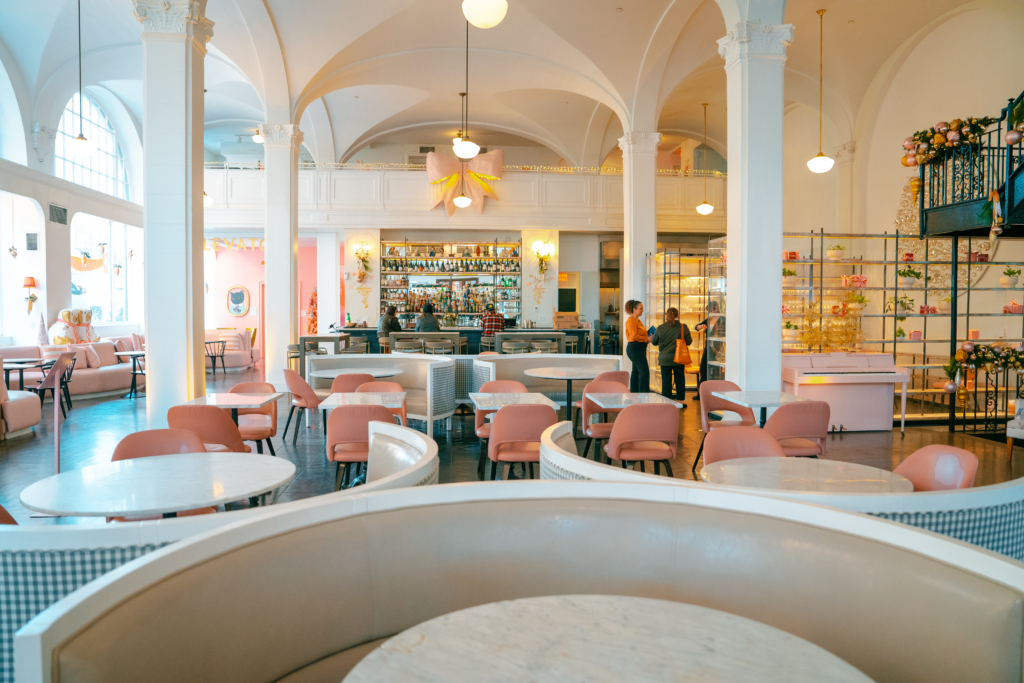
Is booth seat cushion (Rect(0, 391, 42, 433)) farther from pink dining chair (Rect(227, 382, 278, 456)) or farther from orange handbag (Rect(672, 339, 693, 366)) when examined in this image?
orange handbag (Rect(672, 339, 693, 366))

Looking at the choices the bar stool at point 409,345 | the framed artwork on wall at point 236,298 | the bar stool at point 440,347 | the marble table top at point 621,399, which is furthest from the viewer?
the framed artwork on wall at point 236,298

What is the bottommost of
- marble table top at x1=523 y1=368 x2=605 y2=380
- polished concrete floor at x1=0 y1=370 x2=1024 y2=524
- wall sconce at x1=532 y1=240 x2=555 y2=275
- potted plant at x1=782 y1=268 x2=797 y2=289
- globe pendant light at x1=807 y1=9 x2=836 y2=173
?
polished concrete floor at x1=0 y1=370 x2=1024 y2=524

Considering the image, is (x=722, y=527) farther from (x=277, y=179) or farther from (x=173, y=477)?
(x=277, y=179)

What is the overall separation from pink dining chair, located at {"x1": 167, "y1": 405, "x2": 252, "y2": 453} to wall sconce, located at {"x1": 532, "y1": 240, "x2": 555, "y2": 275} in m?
11.7

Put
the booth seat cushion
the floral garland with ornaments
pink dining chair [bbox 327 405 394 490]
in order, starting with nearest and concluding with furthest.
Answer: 1. pink dining chair [bbox 327 405 394 490]
2. the floral garland with ornaments
3. the booth seat cushion

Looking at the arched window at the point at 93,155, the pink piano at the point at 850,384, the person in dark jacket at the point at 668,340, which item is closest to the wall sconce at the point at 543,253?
the person in dark jacket at the point at 668,340

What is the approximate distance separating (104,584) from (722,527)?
1.57m

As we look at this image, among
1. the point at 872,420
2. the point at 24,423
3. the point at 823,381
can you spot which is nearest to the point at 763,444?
the point at 823,381

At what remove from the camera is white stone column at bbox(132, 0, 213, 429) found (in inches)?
231

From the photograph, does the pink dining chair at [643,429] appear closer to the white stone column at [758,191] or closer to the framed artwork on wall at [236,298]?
the white stone column at [758,191]

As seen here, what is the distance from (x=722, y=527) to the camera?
187 cm

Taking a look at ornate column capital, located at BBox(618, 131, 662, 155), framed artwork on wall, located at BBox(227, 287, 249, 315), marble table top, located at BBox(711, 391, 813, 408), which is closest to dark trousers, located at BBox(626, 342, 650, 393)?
marble table top, located at BBox(711, 391, 813, 408)

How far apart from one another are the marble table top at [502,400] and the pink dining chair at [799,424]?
5.22 ft

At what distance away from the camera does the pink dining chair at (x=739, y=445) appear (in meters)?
3.39
